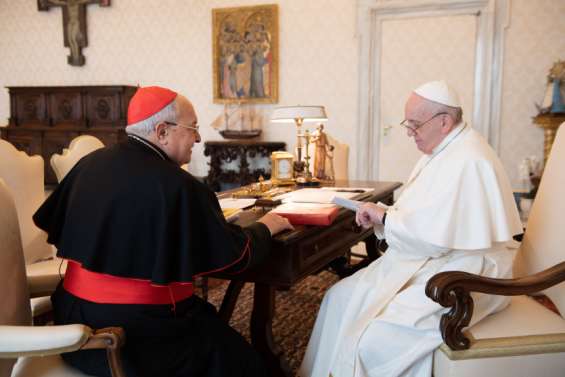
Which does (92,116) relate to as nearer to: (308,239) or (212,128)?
(212,128)

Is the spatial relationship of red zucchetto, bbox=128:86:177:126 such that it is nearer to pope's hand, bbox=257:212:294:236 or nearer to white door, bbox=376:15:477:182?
pope's hand, bbox=257:212:294:236

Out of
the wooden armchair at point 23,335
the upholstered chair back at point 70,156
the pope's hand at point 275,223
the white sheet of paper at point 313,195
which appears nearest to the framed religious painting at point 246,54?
the upholstered chair back at point 70,156

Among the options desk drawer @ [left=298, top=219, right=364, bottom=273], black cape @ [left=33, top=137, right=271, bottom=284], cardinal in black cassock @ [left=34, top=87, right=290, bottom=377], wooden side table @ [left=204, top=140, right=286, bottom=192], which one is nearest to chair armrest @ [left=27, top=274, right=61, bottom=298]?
cardinal in black cassock @ [left=34, top=87, right=290, bottom=377]

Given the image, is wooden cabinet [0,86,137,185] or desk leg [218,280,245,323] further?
Result: wooden cabinet [0,86,137,185]

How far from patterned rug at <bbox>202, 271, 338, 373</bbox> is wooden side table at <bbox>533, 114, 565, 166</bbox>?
3648 millimetres

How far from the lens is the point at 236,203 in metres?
2.84

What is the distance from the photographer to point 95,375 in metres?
1.69

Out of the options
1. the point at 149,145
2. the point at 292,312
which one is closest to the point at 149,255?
the point at 149,145

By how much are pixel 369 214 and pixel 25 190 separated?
88.4 inches

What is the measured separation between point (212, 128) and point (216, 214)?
21.4 feet

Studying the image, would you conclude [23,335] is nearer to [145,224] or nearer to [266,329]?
[145,224]

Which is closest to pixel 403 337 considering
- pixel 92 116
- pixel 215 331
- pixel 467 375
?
pixel 467 375

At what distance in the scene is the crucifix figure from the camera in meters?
8.67

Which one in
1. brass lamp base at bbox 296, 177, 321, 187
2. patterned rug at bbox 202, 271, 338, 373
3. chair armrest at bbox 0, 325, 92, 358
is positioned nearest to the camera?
chair armrest at bbox 0, 325, 92, 358
